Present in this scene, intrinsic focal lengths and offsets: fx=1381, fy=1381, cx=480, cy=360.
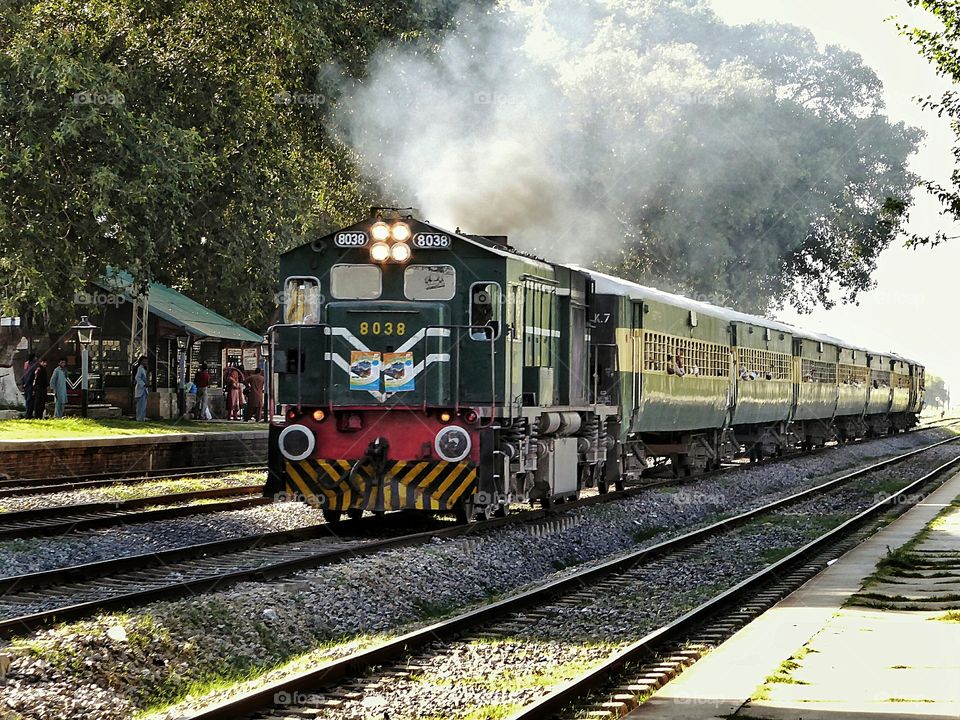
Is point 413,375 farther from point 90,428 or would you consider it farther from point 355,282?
point 90,428

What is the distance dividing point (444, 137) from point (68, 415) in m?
14.3

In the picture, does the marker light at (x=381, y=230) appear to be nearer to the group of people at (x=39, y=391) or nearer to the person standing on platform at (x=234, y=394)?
the group of people at (x=39, y=391)

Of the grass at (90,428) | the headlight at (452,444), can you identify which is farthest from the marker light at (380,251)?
the grass at (90,428)

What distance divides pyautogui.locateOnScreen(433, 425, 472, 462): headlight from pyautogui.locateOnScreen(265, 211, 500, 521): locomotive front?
0.10 m

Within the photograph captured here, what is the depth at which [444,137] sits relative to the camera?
3011 centimetres

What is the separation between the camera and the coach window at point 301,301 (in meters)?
16.7

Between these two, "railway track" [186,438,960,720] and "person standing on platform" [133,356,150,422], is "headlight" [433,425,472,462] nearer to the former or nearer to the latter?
"railway track" [186,438,960,720]

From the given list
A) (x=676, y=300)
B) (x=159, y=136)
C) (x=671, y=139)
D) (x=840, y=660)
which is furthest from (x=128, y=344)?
(x=840, y=660)

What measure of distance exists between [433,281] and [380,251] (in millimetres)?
718

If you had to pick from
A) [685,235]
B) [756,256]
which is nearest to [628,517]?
[685,235]

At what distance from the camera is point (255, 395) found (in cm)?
4284

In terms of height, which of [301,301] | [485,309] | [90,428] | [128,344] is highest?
[128,344]

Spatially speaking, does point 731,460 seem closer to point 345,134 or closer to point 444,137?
point 444,137

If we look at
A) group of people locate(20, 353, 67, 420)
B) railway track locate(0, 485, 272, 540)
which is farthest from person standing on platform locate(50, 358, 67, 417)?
railway track locate(0, 485, 272, 540)
